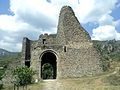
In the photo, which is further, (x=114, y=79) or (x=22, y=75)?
(x=114, y=79)

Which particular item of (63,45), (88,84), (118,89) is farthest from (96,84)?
(63,45)

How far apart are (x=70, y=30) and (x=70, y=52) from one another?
345 centimetres

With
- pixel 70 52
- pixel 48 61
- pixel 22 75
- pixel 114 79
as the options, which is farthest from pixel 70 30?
pixel 22 75

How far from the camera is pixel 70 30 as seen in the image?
152ft

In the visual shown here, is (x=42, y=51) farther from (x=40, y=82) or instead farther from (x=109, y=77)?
(x=109, y=77)

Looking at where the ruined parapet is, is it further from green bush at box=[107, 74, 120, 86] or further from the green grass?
green bush at box=[107, 74, 120, 86]

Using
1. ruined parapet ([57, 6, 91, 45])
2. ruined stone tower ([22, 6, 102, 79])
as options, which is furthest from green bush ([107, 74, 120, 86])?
ruined parapet ([57, 6, 91, 45])

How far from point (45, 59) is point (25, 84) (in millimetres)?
17188

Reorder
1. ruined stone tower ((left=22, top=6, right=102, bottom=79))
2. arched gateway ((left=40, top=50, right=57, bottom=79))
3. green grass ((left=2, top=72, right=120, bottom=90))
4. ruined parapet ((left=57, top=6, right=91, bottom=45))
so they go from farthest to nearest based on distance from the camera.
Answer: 1. arched gateway ((left=40, top=50, right=57, bottom=79))
2. ruined parapet ((left=57, top=6, right=91, bottom=45))
3. ruined stone tower ((left=22, top=6, right=102, bottom=79))
4. green grass ((left=2, top=72, right=120, bottom=90))

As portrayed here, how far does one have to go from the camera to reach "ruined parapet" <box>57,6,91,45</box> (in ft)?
150

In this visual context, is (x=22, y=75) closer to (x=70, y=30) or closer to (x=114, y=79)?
(x=114, y=79)

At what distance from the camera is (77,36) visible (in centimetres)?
4575

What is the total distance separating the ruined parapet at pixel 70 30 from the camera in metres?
45.7

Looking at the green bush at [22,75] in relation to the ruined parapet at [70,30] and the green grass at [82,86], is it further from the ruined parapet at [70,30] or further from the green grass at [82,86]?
the ruined parapet at [70,30]
